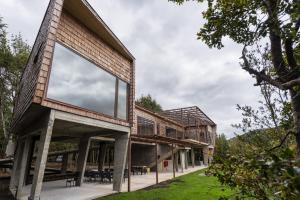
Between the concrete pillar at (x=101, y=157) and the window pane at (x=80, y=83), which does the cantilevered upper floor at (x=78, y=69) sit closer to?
the window pane at (x=80, y=83)

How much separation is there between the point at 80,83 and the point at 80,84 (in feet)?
0.13

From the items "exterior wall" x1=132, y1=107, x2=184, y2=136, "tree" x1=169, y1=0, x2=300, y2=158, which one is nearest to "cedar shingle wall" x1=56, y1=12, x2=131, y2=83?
"tree" x1=169, y1=0, x2=300, y2=158

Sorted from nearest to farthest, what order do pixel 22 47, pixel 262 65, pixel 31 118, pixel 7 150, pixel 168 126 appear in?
pixel 262 65 < pixel 31 118 < pixel 7 150 < pixel 22 47 < pixel 168 126

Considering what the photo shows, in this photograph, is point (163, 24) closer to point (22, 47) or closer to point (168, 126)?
point (168, 126)

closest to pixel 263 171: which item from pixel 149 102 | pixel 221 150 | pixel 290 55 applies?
pixel 290 55

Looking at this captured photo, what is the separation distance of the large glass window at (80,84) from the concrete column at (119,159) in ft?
4.23

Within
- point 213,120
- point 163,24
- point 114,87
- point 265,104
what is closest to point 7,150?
point 114,87

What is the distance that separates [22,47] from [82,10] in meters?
20.9

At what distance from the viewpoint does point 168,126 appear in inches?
1118

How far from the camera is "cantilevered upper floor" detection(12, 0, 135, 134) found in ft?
24.7

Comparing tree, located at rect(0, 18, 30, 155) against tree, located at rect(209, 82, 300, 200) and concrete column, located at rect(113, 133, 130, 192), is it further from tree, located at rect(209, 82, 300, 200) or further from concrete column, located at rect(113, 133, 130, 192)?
tree, located at rect(209, 82, 300, 200)

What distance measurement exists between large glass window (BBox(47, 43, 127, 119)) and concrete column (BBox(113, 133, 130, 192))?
50.8 inches

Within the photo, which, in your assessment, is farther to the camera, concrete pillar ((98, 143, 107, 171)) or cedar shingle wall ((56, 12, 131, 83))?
concrete pillar ((98, 143, 107, 171))

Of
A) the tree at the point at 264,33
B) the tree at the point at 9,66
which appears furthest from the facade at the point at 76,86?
the tree at the point at 9,66
